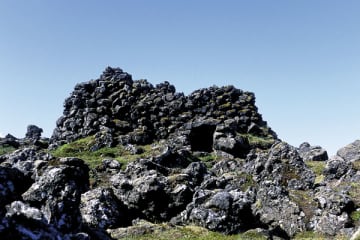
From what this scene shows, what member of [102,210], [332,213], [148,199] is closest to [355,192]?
[332,213]

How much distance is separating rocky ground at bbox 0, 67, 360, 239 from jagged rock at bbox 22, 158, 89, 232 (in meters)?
0.06

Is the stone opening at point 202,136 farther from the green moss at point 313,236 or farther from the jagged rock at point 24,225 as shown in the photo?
the jagged rock at point 24,225

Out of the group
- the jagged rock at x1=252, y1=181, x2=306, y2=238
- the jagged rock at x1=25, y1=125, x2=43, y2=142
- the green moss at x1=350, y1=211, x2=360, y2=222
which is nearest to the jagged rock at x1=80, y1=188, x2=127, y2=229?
the jagged rock at x1=252, y1=181, x2=306, y2=238

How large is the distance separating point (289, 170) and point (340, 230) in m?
16.9

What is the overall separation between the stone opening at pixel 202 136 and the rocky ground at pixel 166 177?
246mm

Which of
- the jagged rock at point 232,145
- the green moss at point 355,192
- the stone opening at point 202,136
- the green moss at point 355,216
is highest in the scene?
the stone opening at point 202,136

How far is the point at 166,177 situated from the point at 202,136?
51582 mm

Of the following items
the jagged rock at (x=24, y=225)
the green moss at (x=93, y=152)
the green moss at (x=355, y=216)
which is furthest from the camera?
the green moss at (x=93, y=152)

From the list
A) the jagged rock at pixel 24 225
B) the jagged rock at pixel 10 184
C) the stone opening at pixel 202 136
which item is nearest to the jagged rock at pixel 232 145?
the stone opening at pixel 202 136

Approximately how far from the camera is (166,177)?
1558 inches

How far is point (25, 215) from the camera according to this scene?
1472cm

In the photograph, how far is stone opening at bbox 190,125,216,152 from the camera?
8912 centimetres

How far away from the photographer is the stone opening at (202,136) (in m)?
89.1

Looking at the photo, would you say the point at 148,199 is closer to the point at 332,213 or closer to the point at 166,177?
the point at 166,177
